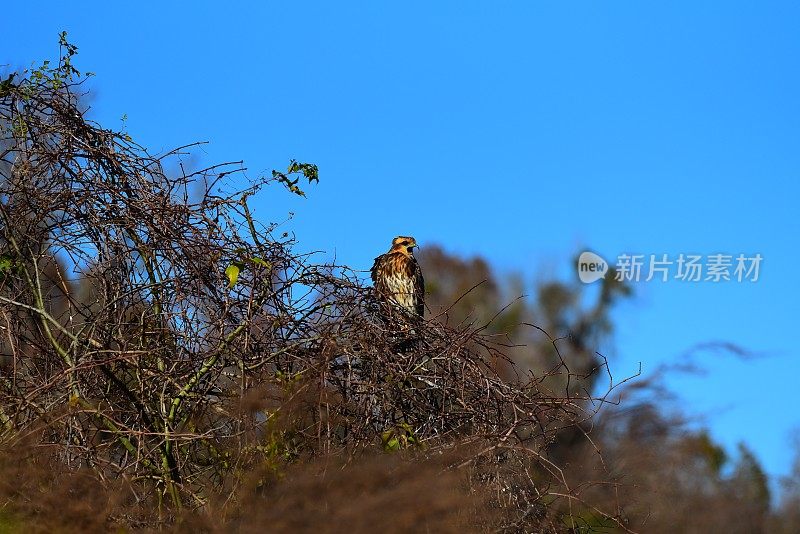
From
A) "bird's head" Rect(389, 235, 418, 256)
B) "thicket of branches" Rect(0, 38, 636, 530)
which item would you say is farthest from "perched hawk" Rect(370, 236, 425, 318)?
"thicket of branches" Rect(0, 38, 636, 530)

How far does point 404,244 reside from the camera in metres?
7.39

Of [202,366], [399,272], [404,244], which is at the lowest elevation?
[202,366]

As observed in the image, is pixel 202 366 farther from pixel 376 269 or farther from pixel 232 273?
pixel 376 269

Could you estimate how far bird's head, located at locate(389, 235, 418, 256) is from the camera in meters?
7.34

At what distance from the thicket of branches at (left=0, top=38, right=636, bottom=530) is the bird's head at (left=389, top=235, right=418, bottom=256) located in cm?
214

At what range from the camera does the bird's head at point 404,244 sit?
24.1 feet

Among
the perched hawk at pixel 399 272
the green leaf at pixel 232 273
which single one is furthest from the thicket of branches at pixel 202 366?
the perched hawk at pixel 399 272

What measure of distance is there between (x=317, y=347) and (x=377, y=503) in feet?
5.09

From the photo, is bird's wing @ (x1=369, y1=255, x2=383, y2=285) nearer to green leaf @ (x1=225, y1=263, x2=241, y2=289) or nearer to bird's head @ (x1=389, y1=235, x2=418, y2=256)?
bird's head @ (x1=389, y1=235, x2=418, y2=256)

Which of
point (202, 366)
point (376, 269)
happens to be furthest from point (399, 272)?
point (202, 366)

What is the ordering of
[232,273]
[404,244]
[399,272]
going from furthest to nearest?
[404,244]
[399,272]
[232,273]

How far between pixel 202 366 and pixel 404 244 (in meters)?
2.95

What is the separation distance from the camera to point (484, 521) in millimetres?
4266

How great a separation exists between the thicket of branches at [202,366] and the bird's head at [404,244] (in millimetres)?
2138
